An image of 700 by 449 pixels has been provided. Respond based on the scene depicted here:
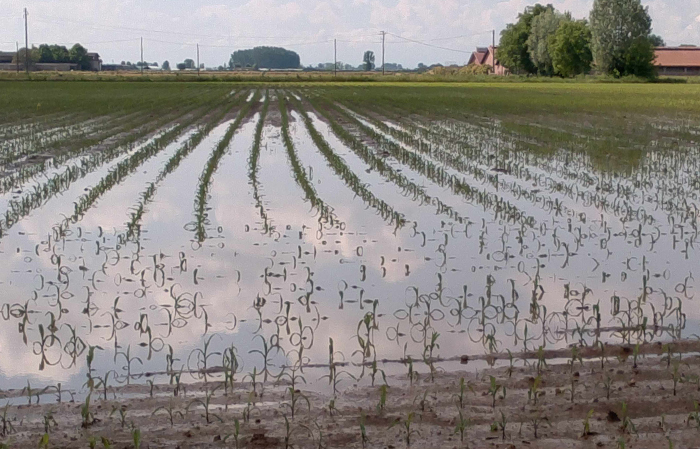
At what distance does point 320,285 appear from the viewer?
7.13m

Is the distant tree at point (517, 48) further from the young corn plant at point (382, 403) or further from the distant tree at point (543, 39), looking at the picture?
the young corn plant at point (382, 403)

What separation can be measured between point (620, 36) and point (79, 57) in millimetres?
93362

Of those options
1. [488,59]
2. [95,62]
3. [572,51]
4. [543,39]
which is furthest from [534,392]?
[95,62]

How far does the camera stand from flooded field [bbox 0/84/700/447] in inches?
190

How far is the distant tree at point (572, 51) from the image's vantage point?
88.2 meters

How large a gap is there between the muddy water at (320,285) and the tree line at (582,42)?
7340 cm

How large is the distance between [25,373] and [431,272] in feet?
11.8

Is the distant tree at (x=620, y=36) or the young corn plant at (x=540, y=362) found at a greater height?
the distant tree at (x=620, y=36)

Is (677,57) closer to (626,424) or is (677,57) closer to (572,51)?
(572,51)

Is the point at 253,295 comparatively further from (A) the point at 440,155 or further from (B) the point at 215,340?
(A) the point at 440,155

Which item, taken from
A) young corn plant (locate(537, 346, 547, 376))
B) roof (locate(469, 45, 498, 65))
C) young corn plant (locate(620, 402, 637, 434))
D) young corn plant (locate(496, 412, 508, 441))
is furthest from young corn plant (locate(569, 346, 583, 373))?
roof (locate(469, 45, 498, 65))

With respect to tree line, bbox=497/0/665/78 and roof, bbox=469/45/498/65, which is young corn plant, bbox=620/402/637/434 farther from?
roof, bbox=469/45/498/65

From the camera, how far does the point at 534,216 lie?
10.2 metres

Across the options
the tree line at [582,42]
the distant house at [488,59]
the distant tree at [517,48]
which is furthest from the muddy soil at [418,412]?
the distant house at [488,59]
